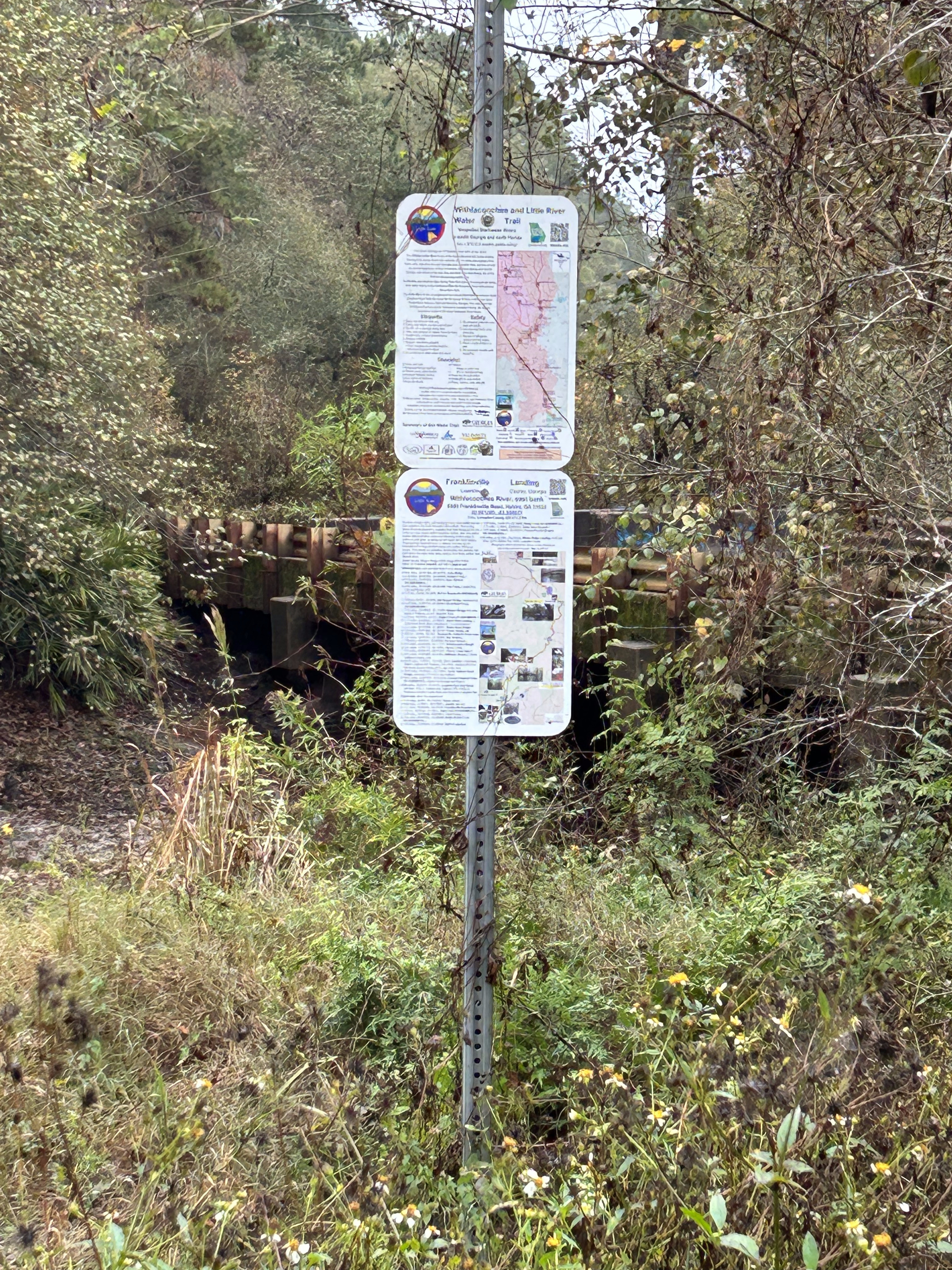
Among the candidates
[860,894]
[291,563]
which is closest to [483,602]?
[860,894]

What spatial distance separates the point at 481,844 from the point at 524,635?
1.65 feet

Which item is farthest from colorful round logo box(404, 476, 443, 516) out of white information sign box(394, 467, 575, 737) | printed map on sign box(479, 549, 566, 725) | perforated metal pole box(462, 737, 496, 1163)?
perforated metal pole box(462, 737, 496, 1163)

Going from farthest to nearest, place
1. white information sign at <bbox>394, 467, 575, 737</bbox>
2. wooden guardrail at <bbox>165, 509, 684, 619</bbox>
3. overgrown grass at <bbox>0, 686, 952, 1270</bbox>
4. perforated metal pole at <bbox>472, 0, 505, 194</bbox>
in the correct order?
wooden guardrail at <bbox>165, 509, 684, 619</bbox>
white information sign at <bbox>394, 467, 575, 737</bbox>
perforated metal pole at <bbox>472, 0, 505, 194</bbox>
overgrown grass at <bbox>0, 686, 952, 1270</bbox>

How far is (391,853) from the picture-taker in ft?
18.7

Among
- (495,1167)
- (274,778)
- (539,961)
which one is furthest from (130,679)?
(495,1167)

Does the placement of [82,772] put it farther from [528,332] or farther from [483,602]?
[528,332]

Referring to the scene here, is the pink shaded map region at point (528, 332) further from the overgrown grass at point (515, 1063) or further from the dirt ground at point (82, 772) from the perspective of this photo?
the dirt ground at point (82, 772)

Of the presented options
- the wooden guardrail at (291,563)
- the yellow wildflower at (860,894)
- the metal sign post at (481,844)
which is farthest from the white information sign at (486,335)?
the wooden guardrail at (291,563)

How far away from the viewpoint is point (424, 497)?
280 cm

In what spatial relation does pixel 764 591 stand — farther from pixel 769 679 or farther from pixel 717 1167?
pixel 717 1167

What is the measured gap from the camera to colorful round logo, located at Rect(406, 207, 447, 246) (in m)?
2.78

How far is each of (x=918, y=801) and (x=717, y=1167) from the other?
293 centimetres

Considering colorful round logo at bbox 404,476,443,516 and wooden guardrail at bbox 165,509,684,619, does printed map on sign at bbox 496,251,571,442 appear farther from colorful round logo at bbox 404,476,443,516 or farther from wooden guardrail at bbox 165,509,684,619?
wooden guardrail at bbox 165,509,684,619

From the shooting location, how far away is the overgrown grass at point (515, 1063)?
2367 millimetres
